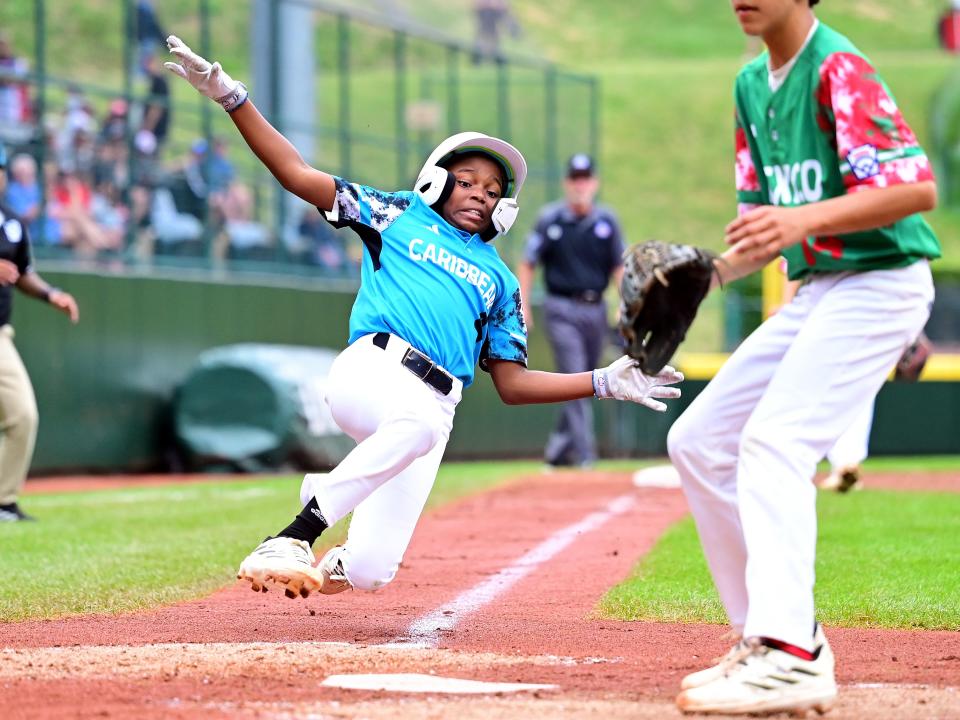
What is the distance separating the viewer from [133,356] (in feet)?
50.0

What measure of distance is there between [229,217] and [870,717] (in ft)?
46.9

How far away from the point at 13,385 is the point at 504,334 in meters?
4.84

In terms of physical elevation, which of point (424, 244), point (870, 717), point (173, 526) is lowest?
point (173, 526)

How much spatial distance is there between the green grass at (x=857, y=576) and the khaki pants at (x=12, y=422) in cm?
391

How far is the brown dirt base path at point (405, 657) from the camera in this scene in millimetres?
4027

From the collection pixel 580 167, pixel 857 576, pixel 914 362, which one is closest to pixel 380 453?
pixel 857 576

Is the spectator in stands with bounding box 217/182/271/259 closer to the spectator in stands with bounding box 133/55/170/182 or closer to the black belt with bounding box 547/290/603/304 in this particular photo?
the spectator in stands with bounding box 133/55/170/182

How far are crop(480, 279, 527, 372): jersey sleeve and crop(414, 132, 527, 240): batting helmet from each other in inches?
9.9

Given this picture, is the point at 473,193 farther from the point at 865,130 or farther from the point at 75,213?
the point at 75,213

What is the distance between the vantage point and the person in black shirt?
938 cm

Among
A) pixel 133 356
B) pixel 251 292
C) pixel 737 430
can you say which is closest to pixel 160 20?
pixel 251 292

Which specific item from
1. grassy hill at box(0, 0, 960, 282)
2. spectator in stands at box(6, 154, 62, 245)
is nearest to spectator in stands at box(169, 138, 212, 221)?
spectator in stands at box(6, 154, 62, 245)

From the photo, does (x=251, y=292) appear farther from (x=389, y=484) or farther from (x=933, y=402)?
(x=389, y=484)

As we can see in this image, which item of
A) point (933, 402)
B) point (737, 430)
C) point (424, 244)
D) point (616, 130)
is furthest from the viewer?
point (616, 130)
